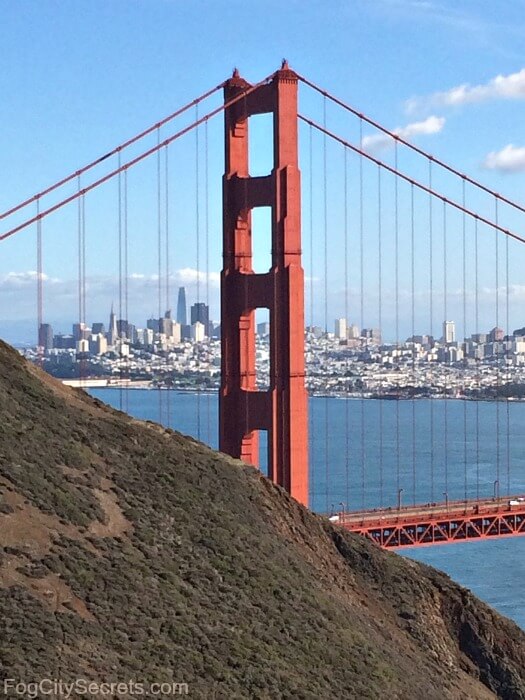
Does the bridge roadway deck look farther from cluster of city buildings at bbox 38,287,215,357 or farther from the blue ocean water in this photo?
cluster of city buildings at bbox 38,287,215,357

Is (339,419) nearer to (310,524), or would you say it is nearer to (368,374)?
(368,374)

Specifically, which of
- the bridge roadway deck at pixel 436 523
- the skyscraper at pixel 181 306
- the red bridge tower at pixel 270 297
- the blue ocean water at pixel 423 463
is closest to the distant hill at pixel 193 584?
the red bridge tower at pixel 270 297

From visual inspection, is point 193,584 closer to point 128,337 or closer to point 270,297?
point 270,297

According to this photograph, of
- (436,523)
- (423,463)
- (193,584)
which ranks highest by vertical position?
(193,584)

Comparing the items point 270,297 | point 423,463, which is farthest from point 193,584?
point 423,463

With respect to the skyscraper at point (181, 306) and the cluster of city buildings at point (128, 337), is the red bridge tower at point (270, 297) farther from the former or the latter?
the skyscraper at point (181, 306)
